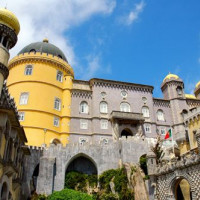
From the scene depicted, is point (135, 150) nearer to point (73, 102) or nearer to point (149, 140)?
point (149, 140)

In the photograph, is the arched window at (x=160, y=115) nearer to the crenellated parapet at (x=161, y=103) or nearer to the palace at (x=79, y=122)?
the palace at (x=79, y=122)

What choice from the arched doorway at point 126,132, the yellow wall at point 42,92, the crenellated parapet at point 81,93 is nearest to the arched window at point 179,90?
the arched doorway at point 126,132

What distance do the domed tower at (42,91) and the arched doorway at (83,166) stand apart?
259 inches

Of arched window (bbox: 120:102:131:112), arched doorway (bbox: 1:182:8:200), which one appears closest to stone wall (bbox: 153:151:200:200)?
arched doorway (bbox: 1:182:8:200)

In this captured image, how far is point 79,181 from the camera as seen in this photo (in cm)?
2731

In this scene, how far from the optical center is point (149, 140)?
31234 mm

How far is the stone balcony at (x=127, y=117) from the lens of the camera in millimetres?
37219

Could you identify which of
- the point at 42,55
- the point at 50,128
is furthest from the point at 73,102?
the point at 42,55

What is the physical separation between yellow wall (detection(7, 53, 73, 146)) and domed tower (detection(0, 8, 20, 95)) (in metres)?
16.9

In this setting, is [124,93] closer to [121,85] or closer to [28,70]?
[121,85]

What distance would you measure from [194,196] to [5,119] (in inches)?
533

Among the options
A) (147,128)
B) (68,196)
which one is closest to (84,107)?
(147,128)

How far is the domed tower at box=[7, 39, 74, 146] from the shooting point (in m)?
34.8

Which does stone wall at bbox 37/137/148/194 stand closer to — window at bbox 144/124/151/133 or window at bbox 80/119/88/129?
window at bbox 80/119/88/129
